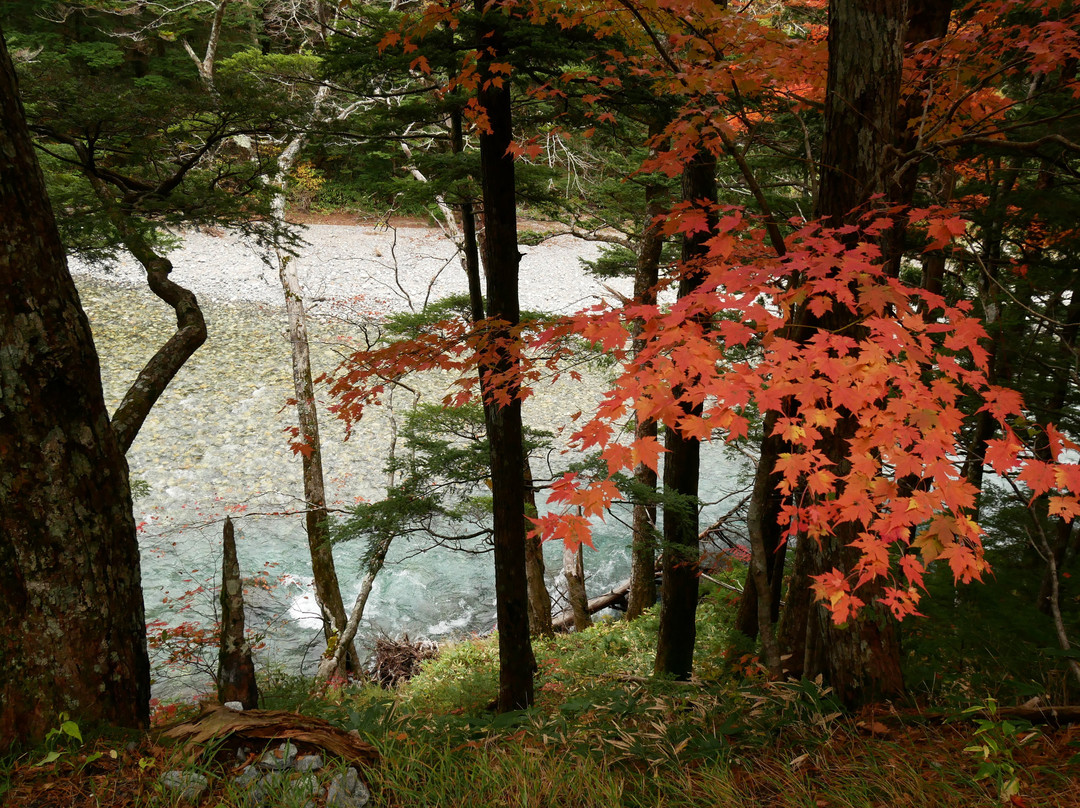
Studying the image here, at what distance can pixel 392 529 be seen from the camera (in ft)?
17.9

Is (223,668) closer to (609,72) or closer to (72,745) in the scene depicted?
(72,745)

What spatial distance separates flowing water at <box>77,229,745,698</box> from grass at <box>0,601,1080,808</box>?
13.9 feet

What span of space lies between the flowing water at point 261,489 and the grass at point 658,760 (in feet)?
13.9

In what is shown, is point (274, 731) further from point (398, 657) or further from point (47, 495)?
point (398, 657)

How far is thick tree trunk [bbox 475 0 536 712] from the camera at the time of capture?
12.8 ft

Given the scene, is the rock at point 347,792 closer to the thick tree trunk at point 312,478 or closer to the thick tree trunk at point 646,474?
the thick tree trunk at point 646,474

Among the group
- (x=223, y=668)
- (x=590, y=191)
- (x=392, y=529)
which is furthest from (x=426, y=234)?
(x=223, y=668)

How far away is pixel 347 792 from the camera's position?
79.4 inches

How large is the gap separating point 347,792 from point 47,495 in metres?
1.49

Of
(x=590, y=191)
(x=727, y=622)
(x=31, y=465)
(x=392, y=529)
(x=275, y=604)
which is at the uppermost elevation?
(x=590, y=191)

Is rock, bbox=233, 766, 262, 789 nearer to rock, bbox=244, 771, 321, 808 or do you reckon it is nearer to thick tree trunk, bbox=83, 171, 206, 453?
rock, bbox=244, 771, 321, 808

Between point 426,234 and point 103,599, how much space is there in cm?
2011

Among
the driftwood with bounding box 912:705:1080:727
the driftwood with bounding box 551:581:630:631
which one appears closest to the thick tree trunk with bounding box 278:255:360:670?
the driftwood with bounding box 551:581:630:631

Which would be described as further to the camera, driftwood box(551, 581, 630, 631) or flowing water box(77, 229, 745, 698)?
driftwood box(551, 581, 630, 631)
